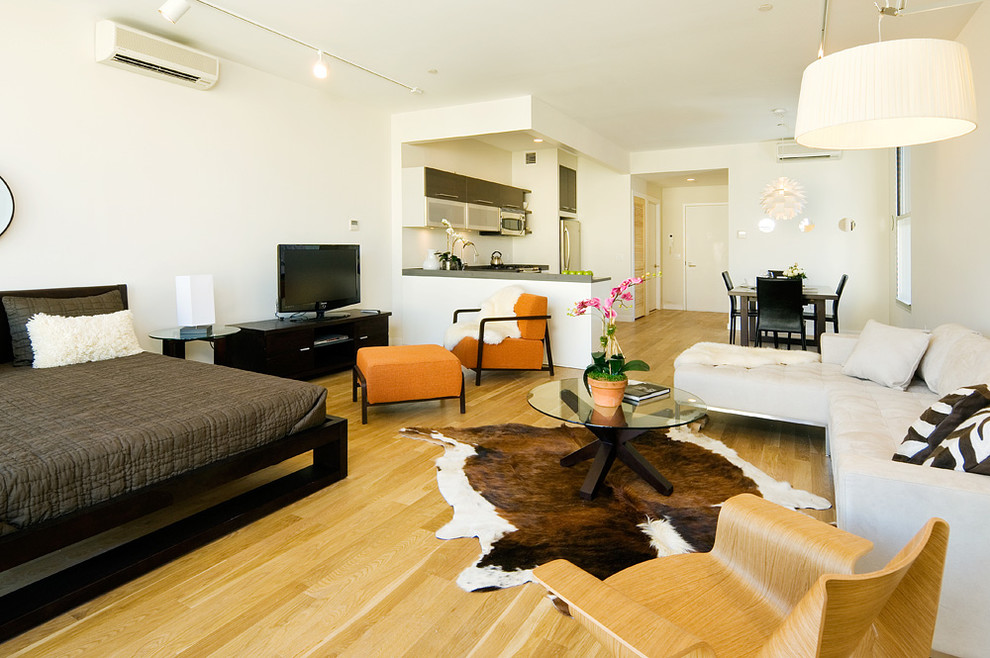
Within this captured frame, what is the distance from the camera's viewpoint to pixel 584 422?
2746 millimetres

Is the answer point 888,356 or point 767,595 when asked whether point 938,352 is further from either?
point 767,595

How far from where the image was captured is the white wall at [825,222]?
25.7ft

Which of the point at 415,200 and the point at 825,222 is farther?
the point at 825,222

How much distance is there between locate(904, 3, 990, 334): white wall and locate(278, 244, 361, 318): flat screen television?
4.84m

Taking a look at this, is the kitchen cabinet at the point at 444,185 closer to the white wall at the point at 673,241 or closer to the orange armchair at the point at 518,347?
the orange armchair at the point at 518,347

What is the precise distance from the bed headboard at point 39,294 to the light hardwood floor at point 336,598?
7.10 ft

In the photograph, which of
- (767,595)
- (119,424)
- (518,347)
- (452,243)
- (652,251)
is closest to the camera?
(767,595)

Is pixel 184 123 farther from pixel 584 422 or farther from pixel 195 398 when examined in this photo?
pixel 584 422

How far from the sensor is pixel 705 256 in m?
11.4

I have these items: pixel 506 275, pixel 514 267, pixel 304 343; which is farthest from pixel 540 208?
pixel 304 343

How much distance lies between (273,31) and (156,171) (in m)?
1.37

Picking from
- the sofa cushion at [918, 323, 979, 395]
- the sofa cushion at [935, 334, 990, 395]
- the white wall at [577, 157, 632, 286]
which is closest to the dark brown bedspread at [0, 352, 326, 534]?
the sofa cushion at [935, 334, 990, 395]

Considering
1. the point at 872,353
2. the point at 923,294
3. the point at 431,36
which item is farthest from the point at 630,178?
the point at 872,353

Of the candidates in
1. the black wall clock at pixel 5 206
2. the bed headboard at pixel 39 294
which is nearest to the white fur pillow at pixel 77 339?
the bed headboard at pixel 39 294
